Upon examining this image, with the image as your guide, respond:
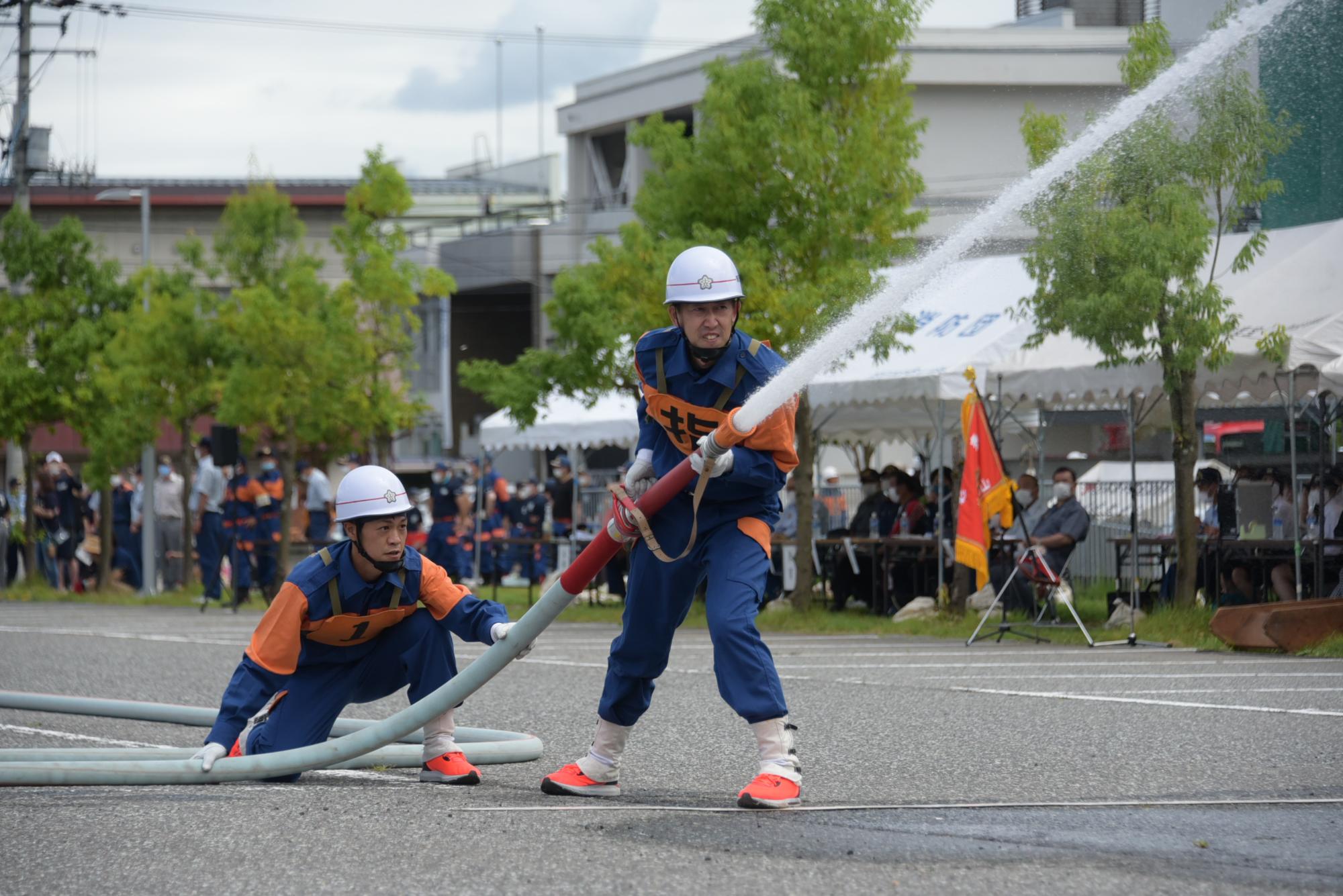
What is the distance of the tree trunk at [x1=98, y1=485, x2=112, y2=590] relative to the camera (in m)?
29.4

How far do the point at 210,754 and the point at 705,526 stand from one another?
2.11m

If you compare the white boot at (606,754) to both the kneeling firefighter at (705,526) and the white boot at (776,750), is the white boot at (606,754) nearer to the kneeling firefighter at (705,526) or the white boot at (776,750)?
the kneeling firefighter at (705,526)

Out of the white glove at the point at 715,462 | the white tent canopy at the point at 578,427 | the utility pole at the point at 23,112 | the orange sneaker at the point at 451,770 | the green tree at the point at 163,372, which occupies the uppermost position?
the utility pole at the point at 23,112

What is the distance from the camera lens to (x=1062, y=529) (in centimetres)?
1683

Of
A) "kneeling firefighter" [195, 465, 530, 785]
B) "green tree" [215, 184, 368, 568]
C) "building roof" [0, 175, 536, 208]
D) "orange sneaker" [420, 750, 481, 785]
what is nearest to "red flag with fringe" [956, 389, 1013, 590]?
"kneeling firefighter" [195, 465, 530, 785]

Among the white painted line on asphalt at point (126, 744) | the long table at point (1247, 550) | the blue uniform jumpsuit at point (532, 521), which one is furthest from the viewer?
the blue uniform jumpsuit at point (532, 521)

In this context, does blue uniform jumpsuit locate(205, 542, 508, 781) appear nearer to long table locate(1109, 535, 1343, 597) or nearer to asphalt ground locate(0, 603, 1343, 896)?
asphalt ground locate(0, 603, 1343, 896)

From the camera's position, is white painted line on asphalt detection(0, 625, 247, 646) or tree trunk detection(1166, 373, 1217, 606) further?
white painted line on asphalt detection(0, 625, 247, 646)

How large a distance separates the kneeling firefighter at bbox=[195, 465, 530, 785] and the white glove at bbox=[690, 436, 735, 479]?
117 cm

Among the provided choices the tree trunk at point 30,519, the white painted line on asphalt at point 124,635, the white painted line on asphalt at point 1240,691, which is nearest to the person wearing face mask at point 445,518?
the white painted line on asphalt at point 124,635

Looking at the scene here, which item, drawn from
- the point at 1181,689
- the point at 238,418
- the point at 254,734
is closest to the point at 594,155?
the point at 238,418

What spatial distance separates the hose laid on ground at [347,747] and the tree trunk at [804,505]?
12.5 meters

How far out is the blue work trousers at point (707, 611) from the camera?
19.5ft

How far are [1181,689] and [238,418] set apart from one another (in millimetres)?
17888
